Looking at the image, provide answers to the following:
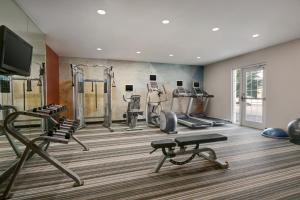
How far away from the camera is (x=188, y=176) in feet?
8.08

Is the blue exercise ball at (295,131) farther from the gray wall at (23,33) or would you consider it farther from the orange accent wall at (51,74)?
the orange accent wall at (51,74)

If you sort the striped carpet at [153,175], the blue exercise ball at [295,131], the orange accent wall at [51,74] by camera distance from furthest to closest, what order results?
the orange accent wall at [51,74] → the blue exercise ball at [295,131] → the striped carpet at [153,175]

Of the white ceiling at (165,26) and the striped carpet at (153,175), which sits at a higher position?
the white ceiling at (165,26)

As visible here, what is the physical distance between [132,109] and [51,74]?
9.63 ft

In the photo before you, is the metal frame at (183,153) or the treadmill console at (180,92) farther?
the treadmill console at (180,92)

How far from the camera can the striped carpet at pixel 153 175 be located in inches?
79.8

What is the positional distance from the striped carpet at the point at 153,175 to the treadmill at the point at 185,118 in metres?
2.04

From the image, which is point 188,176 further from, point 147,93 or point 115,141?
point 147,93

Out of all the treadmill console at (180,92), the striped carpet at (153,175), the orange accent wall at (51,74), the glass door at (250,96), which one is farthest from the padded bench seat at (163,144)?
the treadmill console at (180,92)

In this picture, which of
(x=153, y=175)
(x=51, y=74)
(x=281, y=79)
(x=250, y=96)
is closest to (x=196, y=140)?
(x=153, y=175)

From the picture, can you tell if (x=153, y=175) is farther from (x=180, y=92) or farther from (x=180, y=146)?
(x=180, y=92)

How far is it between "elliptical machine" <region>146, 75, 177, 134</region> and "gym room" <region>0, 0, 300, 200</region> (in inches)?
1.9

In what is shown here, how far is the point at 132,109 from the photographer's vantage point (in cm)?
619

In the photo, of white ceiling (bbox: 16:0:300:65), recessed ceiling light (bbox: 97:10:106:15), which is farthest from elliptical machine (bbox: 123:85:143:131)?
recessed ceiling light (bbox: 97:10:106:15)
